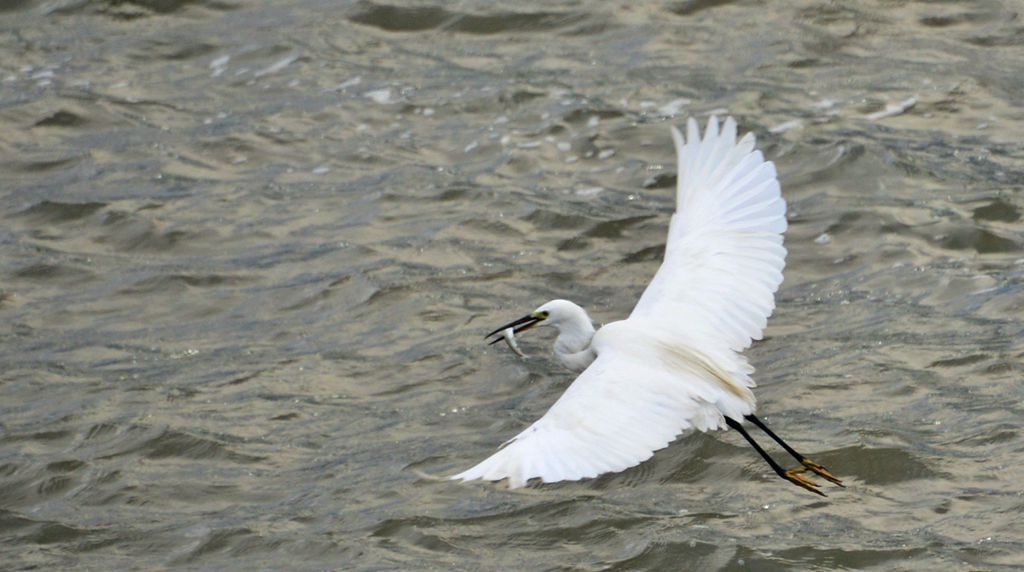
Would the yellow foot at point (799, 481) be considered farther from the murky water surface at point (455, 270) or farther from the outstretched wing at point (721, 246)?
the outstretched wing at point (721, 246)

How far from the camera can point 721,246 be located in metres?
5.47

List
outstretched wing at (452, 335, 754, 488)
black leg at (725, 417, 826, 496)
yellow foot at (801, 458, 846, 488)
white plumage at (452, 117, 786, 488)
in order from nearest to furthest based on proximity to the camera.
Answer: outstretched wing at (452, 335, 754, 488), white plumage at (452, 117, 786, 488), black leg at (725, 417, 826, 496), yellow foot at (801, 458, 846, 488)

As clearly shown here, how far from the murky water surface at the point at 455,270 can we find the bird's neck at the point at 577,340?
0.48 meters

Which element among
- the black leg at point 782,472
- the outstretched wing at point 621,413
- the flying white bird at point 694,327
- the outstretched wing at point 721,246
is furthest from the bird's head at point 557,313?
the black leg at point 782,472

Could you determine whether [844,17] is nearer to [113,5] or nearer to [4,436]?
[113,5]

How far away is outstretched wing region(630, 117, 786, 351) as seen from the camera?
532cm

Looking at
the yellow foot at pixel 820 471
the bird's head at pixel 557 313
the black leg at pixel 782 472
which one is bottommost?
the yellow foot at pixel 820 471

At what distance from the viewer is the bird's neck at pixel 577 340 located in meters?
5.42

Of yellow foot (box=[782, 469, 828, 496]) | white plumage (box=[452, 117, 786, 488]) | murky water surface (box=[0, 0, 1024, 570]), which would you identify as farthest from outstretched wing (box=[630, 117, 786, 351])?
murky water surface (box=[0, 0, 1024, 570])

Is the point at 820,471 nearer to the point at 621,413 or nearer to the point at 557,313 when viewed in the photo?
the point at 557,313

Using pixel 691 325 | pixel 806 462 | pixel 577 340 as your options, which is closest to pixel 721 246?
pixel 691 325

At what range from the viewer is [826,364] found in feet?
20.1

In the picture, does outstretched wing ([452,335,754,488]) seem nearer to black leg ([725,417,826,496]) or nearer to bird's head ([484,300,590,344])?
black leg ([725,417,826,496])

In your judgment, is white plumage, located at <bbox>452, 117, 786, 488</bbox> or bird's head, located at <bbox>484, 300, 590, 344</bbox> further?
bird's head, located at <bbox>484, 300, 590, 344</bbox>
